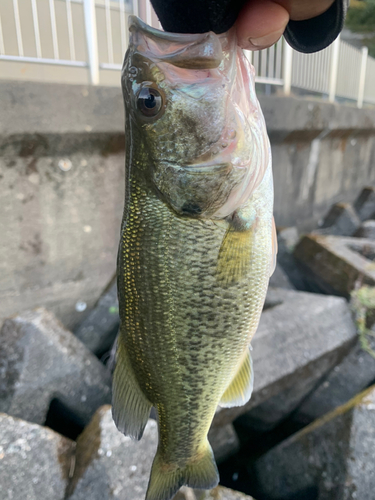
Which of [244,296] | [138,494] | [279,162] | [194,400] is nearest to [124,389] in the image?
[194,400]

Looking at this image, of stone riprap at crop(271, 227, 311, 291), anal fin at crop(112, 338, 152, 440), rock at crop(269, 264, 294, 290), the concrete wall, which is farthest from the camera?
stone riprap at crop(271, 227, 311, 291)

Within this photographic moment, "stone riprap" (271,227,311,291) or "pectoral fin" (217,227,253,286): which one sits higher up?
"pectoral fin" (217,227,253,286)

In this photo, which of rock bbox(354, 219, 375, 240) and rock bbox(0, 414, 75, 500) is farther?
rock bbox(354, 219, 375, 240)

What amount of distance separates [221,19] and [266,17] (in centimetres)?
15

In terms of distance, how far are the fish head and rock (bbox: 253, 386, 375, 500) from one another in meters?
1.56

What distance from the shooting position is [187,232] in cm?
121

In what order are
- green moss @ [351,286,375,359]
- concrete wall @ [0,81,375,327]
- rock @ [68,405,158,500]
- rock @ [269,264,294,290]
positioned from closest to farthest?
rock @ [68,405,158,500] < concrete wall @ [0,81,375,327] < green moss @ [351,286,375,359] < rock @ [269,264,294,290]

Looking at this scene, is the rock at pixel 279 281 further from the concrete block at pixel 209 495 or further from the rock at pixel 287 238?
the concrete block at pixel 209 495

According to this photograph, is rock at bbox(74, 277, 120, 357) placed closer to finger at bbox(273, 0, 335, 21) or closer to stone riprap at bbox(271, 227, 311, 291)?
stone riprap at bbox(271, 227, 311, 291)

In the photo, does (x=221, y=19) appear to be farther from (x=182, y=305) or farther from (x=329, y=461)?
(x=329, y=461)

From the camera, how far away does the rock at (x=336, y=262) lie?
11.3 ft

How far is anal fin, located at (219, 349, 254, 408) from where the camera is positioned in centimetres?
151

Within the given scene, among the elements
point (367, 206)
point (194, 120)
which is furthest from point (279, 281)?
point (367, 206)

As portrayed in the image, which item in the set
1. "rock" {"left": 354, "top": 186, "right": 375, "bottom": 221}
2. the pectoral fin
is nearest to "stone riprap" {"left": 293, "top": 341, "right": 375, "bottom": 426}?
the pectoral fin
